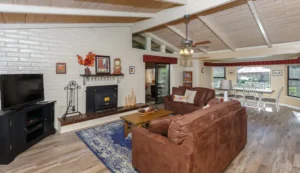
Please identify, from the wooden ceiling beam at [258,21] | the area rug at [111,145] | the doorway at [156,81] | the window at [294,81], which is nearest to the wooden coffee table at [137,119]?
the area rug at [111,145]

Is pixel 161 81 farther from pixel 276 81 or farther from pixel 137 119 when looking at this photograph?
pixel 276 81

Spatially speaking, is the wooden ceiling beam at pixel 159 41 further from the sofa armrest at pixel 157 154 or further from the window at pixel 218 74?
the sofa armrest at pixel 157 154

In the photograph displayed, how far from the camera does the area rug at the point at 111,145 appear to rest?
2512mm

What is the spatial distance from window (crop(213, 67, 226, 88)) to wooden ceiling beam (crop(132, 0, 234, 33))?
20.8 ft

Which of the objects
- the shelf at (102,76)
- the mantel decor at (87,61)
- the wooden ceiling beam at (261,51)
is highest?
the wooden ceiling beam at (261,51)

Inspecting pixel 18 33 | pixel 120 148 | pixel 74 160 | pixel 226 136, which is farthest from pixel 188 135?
pixel 18 33

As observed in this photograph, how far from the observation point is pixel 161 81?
24.9ft

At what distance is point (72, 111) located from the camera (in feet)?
15.0

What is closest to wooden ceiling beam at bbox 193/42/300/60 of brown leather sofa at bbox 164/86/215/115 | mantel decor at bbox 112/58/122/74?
brown leather sofa at bbox 164/86/215/115

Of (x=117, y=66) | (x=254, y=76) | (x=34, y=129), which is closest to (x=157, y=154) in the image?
(x=34, y=129)

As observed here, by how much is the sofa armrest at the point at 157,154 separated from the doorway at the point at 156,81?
5.06 meters

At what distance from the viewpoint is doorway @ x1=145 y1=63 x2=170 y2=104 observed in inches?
284

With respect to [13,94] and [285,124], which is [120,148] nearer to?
[13,94]

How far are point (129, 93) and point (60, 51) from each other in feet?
8.66
